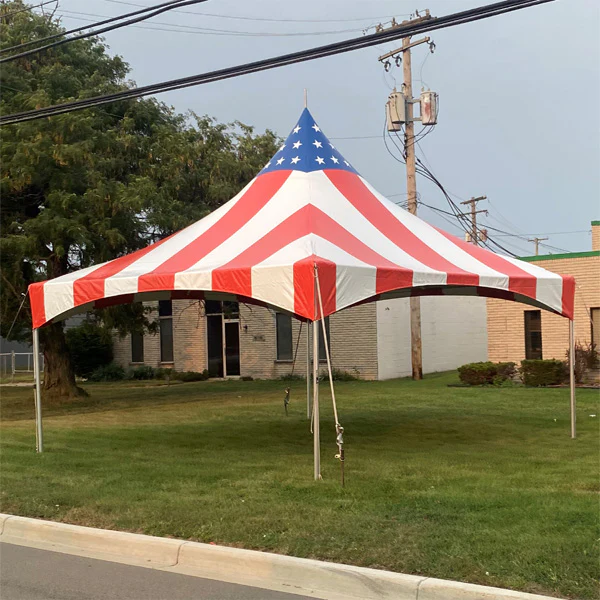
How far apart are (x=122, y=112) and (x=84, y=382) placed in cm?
1370

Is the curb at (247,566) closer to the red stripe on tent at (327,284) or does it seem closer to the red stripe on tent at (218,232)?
the red stripe on tent at (327,284)

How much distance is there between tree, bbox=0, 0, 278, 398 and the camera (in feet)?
53.9

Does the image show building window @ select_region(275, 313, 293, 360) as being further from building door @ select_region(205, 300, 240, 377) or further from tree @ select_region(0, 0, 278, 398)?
tree @ select_region(0, 0, 278, 398)

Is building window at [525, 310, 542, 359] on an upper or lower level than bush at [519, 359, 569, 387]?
upper

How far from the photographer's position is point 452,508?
709 centimetres

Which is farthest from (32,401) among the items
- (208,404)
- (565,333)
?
(565,333)

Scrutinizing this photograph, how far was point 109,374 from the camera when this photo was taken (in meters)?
31.6

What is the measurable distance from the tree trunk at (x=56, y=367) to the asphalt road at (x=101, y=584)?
13.8m

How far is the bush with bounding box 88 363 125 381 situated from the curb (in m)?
24.4

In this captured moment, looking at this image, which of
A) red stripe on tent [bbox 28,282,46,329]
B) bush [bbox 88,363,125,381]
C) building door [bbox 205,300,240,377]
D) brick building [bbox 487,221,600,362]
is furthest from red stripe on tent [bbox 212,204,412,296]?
bush [bbox 88,363,125,381]

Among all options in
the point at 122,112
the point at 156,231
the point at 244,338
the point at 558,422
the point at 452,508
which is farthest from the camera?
the point at 244,338

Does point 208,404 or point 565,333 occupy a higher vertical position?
point 565,333

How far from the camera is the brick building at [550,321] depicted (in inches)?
870

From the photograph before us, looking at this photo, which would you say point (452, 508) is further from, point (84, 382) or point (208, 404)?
point (84, 382)
